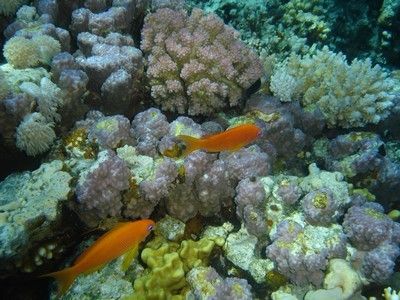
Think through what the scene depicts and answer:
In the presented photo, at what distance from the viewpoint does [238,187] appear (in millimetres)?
3307

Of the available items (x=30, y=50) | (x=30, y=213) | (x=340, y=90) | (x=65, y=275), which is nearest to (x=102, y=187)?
(x=30, y=213)

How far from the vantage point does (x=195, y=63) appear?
404 cm

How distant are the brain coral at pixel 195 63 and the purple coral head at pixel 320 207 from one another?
1.57 metres

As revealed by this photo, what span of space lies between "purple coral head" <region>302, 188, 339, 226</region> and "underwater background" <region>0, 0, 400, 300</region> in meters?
0.02

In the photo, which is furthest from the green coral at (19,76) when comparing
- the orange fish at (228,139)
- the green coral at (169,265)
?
the green coral at (169,265)

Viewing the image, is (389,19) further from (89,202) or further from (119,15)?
(89,202)

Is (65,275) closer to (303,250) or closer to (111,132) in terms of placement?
(111,132)

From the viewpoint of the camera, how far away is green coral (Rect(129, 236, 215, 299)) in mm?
2898

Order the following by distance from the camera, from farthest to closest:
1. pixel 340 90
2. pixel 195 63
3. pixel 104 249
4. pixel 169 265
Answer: pixel 340 90 < pixel 195 63 < pixel 169 265 < pixel 104 249

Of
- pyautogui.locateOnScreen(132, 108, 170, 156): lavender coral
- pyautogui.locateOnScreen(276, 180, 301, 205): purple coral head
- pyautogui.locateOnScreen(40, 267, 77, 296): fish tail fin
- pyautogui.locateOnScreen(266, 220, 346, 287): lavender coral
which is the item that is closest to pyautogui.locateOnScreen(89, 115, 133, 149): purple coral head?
pyautogui.locateOnScreen(132, 108, 170, 156): lavender coral

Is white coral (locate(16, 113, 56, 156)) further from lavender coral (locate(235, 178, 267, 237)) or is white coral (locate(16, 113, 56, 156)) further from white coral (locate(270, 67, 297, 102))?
white coral (locate(270, 67, 297, 102))

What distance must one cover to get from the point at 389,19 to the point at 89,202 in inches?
272

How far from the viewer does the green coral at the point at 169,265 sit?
2.90m

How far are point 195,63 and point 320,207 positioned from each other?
6.70 ft
